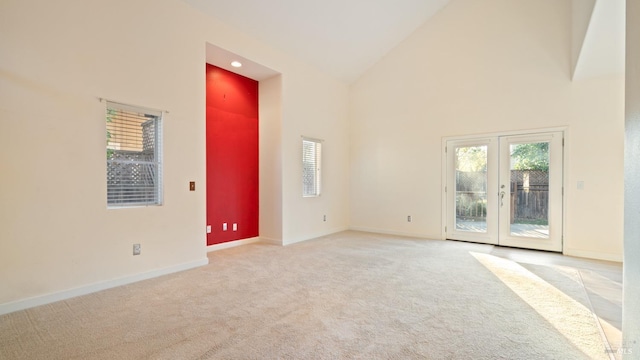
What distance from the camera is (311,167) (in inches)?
247

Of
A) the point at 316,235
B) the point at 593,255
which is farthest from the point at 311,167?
the point at 593,255

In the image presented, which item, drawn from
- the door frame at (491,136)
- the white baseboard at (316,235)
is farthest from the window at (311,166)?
the door frame at (491,136)

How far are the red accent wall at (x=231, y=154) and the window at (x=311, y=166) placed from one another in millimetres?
958

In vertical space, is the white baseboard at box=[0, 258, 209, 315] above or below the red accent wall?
below

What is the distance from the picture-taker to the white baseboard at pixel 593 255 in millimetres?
4375

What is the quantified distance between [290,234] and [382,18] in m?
4.35

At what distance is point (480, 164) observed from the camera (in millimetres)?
5586

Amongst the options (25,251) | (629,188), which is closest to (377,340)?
(629,188)

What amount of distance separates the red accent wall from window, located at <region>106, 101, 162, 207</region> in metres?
1.18

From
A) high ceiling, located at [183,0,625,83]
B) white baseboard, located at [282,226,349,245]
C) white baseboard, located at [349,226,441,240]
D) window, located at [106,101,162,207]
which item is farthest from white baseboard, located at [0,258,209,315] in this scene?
white baseboard, located at [349,226,441,240]

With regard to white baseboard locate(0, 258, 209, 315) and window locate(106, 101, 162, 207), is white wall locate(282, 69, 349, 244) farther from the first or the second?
window locate(106, 101, 162, 207)

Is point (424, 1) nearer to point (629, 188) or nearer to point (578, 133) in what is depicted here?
point (578, 133)

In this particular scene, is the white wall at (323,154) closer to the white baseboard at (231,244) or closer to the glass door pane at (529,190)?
the white baseboard at (231,244)

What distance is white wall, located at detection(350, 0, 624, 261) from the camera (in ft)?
14.7
